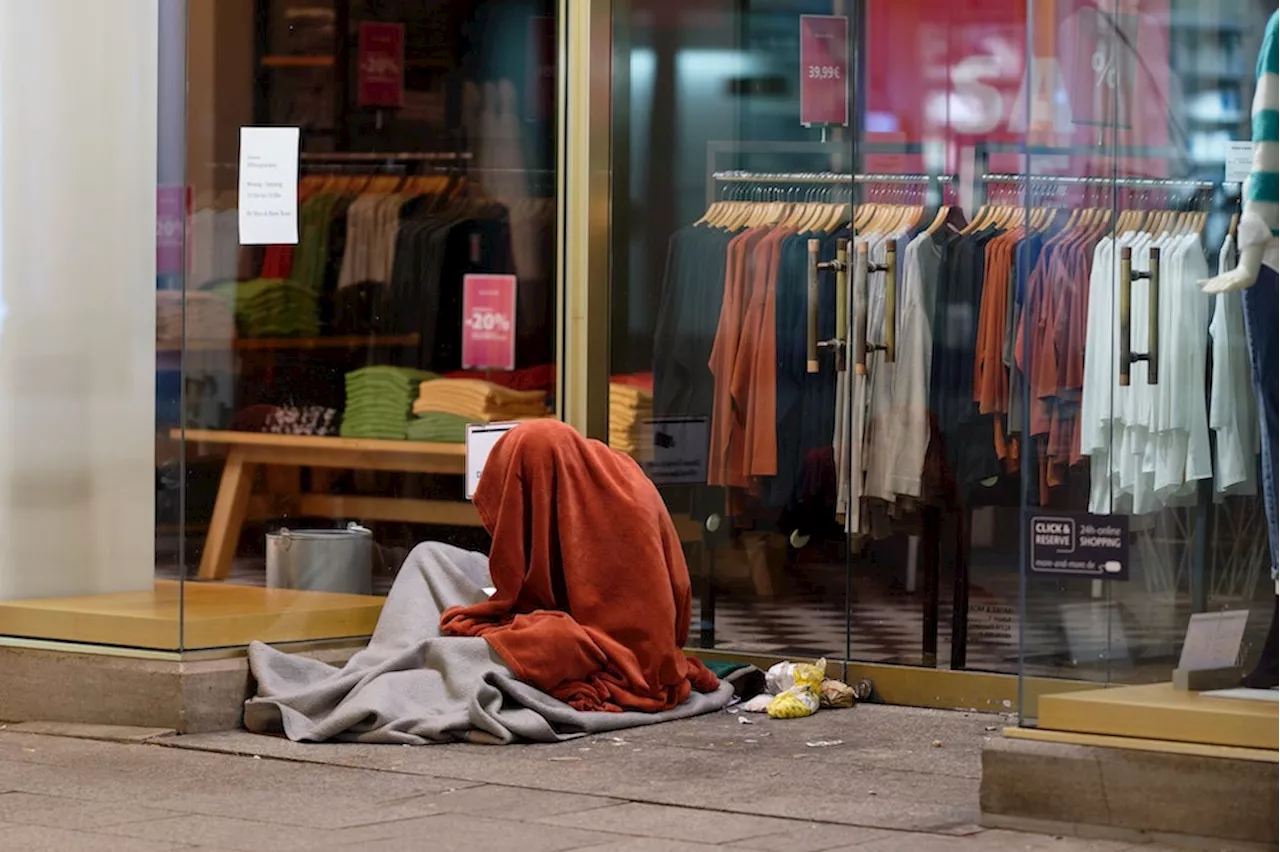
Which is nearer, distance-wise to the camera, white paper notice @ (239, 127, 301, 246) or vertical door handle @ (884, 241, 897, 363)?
white paper notice @ (239, 127, 301, 246)

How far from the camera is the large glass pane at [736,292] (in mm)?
7492

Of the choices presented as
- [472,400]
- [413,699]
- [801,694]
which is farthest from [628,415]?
[413,699]

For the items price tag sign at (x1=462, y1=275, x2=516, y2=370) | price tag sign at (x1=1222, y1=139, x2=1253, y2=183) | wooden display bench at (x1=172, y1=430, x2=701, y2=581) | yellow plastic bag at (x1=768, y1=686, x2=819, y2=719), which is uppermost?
price tag sign at (x1=1222, y1=139, x2=1253, y2=183)

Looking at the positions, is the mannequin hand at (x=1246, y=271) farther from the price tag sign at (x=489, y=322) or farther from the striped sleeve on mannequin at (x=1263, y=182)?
the price tag sign at (x=489, y=322)

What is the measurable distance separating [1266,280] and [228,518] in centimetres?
317

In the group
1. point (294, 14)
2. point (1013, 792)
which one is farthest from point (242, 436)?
point (1013, 792)

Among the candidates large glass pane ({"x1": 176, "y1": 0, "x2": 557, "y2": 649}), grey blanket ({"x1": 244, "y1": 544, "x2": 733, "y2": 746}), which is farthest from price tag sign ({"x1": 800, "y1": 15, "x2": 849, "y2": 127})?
grey blanket ({"x1": 244, "y1": 544, "x2": 733, "y2": 746})

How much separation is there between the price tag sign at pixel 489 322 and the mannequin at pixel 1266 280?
291cm

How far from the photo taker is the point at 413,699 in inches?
253

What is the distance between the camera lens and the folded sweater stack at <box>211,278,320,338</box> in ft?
22.9

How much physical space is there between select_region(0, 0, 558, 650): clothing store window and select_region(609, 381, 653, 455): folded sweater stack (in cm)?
25

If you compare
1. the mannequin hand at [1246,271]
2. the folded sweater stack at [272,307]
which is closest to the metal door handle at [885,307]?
the folded sweater stack at [272,307]

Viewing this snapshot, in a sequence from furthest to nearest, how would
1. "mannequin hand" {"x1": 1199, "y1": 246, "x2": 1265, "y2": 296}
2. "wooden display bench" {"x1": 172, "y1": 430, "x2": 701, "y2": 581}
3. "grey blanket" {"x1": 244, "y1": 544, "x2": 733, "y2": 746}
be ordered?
"wooden display bench" {"x1": 172, "y1": 430, "x2": 701, "y2": 581} → "grey blanket" {"x1": 244, "y1": 544, "x2": 733, "y2": 746} → "mannequin hand" {"x1": 1199, "y1": 246, "x2": 1265, "y2": 296}

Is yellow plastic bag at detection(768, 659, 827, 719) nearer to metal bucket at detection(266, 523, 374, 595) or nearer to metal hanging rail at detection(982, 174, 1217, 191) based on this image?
metal bucket at detection(266, 523, 374, 595)
